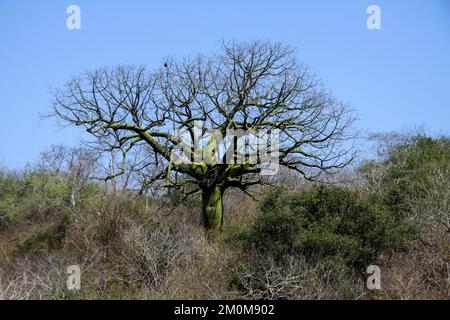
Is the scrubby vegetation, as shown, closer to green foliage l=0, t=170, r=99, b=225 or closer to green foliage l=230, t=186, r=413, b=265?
green foliage l=230, t=186, r=413, b=265

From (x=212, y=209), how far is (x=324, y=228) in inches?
335

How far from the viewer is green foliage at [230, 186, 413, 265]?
45.0 feet

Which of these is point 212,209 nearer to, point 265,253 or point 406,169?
point 265,253

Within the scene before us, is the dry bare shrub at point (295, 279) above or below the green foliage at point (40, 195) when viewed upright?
below

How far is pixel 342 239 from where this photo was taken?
1374cm

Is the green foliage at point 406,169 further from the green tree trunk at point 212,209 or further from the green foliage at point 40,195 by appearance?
the green foliage at point 40,195

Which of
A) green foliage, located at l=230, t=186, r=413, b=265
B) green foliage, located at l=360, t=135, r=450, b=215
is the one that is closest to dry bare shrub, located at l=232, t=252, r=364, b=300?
green foliage, located at l=230, t=186, r=413, b=265

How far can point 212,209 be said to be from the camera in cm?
2195

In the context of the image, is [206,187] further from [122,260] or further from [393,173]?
[393,173]

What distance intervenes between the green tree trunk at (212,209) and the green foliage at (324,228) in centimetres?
676

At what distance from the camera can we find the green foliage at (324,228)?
45.0 ft

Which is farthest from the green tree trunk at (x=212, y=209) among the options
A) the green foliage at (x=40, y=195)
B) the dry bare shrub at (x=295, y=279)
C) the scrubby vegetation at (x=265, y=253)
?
the dry bare shrub at (x=295, y=279)
